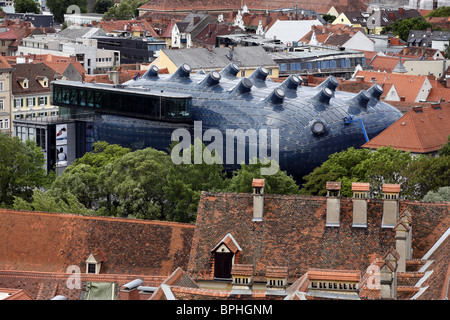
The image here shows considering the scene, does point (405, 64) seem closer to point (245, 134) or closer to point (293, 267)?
point (245, 134)

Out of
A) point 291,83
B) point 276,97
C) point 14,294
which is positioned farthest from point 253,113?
point 14,294

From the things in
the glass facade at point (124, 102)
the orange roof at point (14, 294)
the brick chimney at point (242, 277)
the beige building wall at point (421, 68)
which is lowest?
the orange roof at point (14, 294)

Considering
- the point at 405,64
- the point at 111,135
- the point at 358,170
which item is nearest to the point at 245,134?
the point at 111,135

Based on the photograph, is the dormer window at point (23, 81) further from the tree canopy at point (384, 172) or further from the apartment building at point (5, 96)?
the tree canopy at point (384, 172)

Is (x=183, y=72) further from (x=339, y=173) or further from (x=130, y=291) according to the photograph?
(x=130, y=291)

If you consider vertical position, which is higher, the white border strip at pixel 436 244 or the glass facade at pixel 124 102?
the glass facade at pixel 124 102

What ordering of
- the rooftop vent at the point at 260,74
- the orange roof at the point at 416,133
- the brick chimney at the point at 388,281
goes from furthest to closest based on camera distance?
1. the rooftop vent at the point at 260,74
2. the orange roof at the point at 416,133
3. the brick chimney at the point at 388,281

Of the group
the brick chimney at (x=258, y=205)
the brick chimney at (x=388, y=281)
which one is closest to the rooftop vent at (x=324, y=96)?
the brick chimney at (x=258, y=205)
